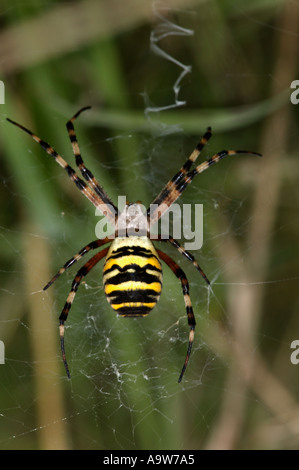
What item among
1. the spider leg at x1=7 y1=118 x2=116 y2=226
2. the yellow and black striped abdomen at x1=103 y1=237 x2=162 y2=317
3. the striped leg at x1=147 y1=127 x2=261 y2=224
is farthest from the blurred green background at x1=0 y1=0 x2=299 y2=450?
the yellow and black striped abdomen at x1=103 y1=237 x2=162 y2=317

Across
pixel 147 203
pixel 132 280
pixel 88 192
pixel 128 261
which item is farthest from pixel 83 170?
pixel 132 280

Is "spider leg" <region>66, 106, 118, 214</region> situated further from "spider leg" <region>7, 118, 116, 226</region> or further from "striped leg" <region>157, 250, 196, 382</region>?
"striped leg" <region>157, 250, 196, 382</region>

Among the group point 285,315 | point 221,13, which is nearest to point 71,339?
point 285,315

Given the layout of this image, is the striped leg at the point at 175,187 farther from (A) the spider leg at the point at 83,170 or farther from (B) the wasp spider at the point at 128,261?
(A) the spider leg at the point at 83,170

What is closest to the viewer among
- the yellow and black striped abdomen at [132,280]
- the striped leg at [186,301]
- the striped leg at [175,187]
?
the yellow and black striped abdomen at [132,280]

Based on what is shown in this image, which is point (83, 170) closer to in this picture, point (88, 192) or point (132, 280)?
point (88, 192)

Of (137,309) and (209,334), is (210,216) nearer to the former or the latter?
(209,334)

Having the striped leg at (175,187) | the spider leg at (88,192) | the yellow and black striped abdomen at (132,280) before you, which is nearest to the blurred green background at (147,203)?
the spider leg at (88,192)
